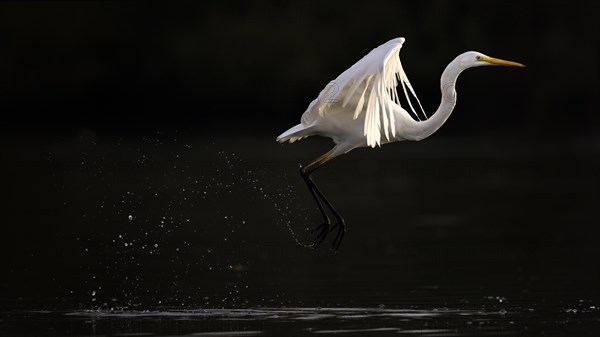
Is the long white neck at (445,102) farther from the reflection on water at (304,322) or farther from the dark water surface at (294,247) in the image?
the reflection on water at (304,322)

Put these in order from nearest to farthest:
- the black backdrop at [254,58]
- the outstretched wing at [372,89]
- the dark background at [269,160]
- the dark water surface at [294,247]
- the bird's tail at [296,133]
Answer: the dark water surface at [294,247], the outstretched wing at [372,89], the bird's tail at [296,133], the dark background at [269,160], the black backdrop at [254,58]

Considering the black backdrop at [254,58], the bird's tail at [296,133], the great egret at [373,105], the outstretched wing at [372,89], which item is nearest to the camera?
the outstretched wing at [372,89]

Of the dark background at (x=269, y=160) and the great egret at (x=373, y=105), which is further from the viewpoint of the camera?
the dark background at (x=269, y=160)

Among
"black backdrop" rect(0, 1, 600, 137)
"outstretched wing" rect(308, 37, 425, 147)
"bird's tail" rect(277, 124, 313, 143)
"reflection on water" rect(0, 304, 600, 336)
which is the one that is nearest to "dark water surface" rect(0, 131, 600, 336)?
"reflection on water" rect(0, 304, 600, 336)

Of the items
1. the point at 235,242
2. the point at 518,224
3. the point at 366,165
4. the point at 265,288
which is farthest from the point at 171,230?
the point at 366,165

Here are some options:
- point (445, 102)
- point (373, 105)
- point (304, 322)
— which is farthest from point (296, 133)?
point (304, 322)

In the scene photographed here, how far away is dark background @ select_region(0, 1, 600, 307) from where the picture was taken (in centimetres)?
1744

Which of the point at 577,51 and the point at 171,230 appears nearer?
the point at 171,230

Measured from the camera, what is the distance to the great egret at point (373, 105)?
1473 cm

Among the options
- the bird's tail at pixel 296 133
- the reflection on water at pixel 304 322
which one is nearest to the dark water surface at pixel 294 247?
the reflection on water at pixel 304 322

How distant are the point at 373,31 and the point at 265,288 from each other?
43.5 m

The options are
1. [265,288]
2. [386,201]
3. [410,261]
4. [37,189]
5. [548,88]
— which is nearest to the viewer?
[265,288]

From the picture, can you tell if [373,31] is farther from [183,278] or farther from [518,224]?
[183,278]

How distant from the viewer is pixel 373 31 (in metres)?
59.2
